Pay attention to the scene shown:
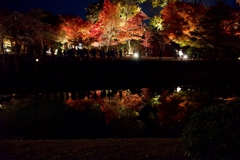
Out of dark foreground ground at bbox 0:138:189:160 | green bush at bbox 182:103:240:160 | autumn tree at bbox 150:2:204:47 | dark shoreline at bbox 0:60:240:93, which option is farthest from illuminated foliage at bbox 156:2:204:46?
green bush at bbox 182:103:240:160

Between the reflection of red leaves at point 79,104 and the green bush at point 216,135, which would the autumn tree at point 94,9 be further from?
the green bush at point 216,135

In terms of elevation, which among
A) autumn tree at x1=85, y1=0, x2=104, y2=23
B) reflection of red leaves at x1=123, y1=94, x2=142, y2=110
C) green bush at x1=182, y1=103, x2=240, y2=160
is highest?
autumn tree at x1=85, y1=0, x2=104, y2=23

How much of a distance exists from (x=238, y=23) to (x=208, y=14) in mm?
3884

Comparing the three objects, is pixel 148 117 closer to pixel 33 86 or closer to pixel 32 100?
pixel 32 100

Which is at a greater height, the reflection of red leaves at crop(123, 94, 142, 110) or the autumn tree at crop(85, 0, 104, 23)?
the autumn tree at crop(85, 0, 104, 23)

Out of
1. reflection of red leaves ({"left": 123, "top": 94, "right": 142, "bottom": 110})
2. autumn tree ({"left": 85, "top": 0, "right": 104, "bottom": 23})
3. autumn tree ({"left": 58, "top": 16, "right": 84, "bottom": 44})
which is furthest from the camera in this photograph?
autumn tree ({"left": 85, "top": 0, "right": 104, "bottom": 23})

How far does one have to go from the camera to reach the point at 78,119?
14.0m

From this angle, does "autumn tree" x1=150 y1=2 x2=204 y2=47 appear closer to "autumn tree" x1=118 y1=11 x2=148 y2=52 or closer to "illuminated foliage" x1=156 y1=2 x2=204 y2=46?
"illuminated foliage" x1=156 y1=2 x2=204 y2=46

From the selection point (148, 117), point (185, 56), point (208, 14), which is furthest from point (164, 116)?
point (185, 56)

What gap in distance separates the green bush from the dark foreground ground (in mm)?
1418

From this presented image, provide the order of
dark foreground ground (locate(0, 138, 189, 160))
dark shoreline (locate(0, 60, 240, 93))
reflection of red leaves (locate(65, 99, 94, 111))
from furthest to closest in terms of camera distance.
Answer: dark shoreline (locate(0, 60, 240, 93)) < reflection of red leaves (locate(65, 99, 94, 111)) < dark foreground ground (locate(0, 138, 189, 160))

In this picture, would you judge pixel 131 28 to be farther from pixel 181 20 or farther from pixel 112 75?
pixel 112 75

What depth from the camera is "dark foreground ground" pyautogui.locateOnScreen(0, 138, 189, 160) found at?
5727 mm

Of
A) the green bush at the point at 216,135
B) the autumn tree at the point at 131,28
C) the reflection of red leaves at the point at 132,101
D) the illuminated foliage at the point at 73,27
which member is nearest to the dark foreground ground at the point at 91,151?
the green bush at the point at 216,135
